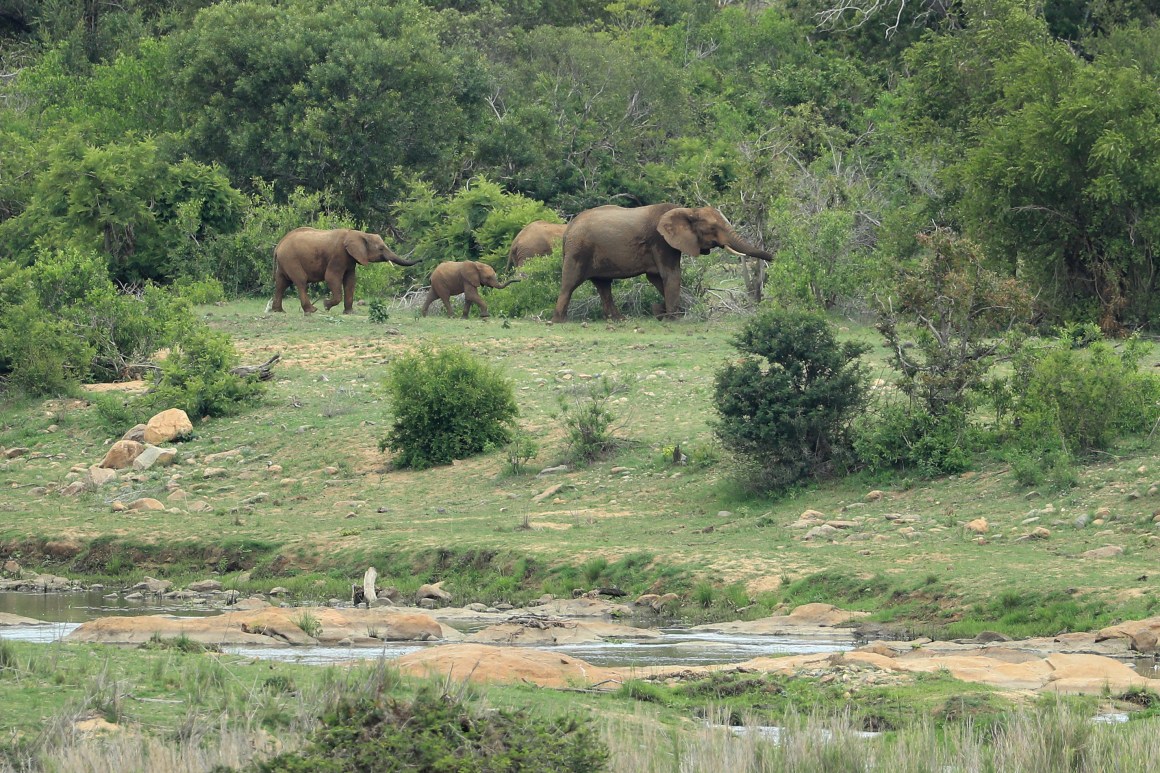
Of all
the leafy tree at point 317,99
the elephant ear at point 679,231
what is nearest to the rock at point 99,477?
the elephant ear at point 679,231

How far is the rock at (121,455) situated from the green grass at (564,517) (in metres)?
0.51

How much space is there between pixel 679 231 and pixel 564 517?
932cm

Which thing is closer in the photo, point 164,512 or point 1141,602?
point 1141,602

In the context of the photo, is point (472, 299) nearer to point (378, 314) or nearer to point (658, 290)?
point (378, 314)

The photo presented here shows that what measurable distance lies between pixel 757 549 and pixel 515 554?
2.12 meters

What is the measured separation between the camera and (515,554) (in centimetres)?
1515

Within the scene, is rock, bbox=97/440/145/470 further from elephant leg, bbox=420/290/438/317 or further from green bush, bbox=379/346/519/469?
elephant leg, bbox=420/290/438/317

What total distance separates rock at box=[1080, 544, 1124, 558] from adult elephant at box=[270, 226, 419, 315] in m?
16.0

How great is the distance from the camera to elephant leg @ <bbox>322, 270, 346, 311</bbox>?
2748 centimetres

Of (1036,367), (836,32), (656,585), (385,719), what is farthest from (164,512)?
(836,32)

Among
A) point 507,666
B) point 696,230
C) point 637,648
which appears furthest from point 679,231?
point 507,666

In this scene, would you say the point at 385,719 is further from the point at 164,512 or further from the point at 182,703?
the point at 164,512

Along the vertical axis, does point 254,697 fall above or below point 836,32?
below

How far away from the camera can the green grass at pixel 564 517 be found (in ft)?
44.2
